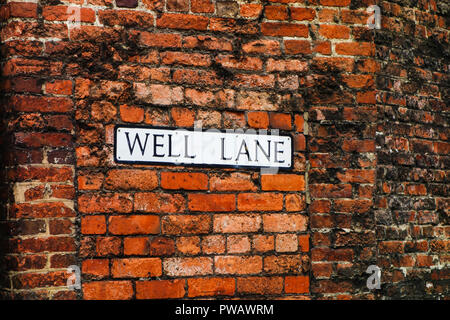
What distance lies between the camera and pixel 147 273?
1963 mm

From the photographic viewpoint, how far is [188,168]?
2.03 metres

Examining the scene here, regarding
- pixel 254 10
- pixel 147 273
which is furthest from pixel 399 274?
pixel 254 10

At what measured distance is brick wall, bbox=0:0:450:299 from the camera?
1913mm

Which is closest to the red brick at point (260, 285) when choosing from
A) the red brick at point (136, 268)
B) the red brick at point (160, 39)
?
the red brick at point (136, 268)

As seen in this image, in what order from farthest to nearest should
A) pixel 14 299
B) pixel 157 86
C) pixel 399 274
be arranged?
1. pixel 399 274
2. pixel 157 86
3. pixel 14 299

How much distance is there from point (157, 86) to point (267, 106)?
54 cm

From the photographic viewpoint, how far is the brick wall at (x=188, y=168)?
1913 millimetres

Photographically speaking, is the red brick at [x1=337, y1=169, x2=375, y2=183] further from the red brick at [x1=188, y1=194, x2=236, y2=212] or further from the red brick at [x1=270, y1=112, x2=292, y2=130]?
the red brick at [x1=188, y1=194, x2=236, y2=212]

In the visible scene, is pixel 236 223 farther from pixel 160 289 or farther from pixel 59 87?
pixel 59 87

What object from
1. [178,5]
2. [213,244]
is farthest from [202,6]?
[213,244]

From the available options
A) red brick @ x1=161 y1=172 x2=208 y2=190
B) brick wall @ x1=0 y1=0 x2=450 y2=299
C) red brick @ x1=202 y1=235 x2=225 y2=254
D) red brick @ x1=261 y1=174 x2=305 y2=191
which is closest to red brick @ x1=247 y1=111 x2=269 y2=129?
brick wall @ x1=0 y1=0 x2=450 y2=299

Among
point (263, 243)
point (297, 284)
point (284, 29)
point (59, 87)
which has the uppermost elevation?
point (284, 29)

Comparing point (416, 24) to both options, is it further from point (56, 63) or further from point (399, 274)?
point (56, 63)

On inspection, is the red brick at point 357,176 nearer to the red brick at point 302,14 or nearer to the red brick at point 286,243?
the red brick at point 286,243
